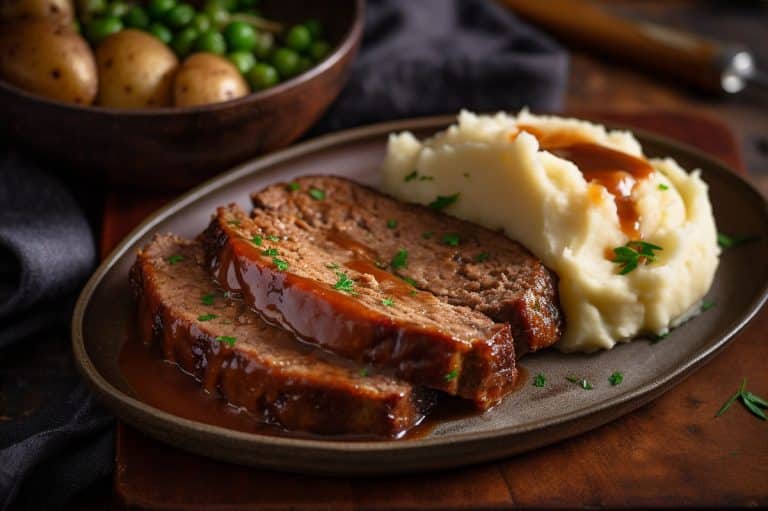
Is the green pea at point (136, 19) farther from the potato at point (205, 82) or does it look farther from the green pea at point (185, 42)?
the potato at point (205, 82)

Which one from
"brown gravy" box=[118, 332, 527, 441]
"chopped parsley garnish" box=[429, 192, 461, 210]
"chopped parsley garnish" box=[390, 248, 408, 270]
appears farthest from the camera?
"chopped parsley garnish" box=[429, 192, 461, 210]

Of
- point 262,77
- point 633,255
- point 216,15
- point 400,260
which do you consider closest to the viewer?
point 633,255

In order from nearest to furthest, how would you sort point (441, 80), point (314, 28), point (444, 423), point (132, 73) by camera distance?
point (444, 423) < point (132, 73) < point (314, 28) < point (441, 80)

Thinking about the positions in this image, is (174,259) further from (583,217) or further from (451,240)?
(583,217)

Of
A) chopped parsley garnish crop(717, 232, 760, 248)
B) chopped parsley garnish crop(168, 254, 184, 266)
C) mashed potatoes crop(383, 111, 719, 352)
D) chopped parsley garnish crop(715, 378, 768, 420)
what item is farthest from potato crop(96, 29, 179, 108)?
chopped parsley garnish crop(715, 378, 768, 420)

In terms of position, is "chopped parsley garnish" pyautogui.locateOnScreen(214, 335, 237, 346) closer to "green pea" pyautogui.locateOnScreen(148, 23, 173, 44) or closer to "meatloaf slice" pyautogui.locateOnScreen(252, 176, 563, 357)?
"meatloaf slice" pyautogui.locateOnScreen(252, 176, 563, 357)

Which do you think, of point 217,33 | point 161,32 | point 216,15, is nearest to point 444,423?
point 217,33
